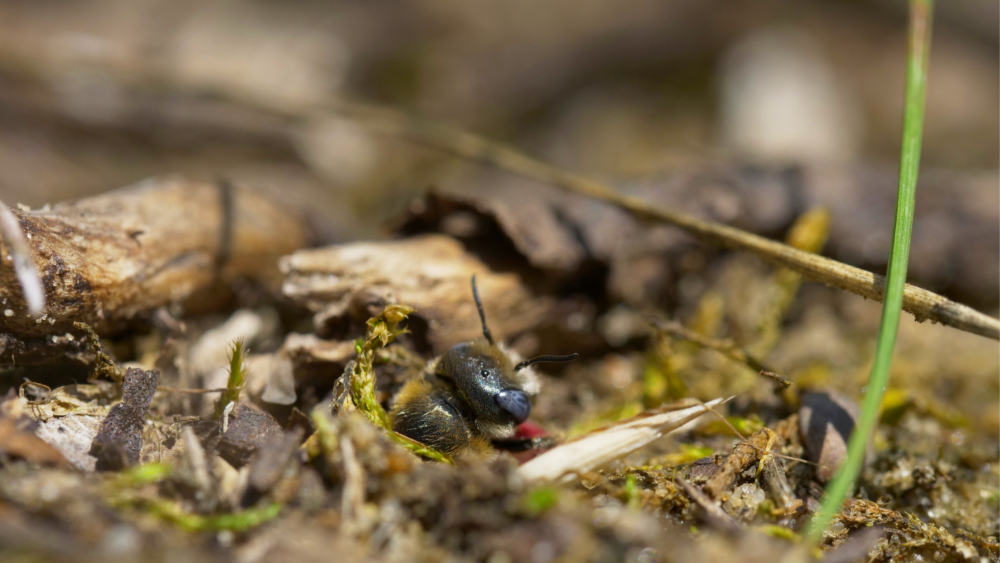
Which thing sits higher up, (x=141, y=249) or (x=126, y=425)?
(x=141, y=249)

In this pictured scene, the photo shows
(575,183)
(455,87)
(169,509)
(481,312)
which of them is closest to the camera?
(169,509)

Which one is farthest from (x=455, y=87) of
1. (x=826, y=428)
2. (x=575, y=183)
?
(x=826, y=428)

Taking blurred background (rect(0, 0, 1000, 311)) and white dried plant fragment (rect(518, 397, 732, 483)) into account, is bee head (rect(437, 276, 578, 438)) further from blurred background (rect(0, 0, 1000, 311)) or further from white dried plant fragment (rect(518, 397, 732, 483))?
blurred background (rect(0, 0, 1000, 311))

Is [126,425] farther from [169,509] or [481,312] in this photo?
[481,312]

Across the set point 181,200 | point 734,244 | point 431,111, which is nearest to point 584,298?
point 734,244

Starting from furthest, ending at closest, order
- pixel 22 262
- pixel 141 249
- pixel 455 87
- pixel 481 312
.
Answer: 1. pixel 455 87
2. pixel 481 312
3. pixel 141 249
4. pixel 22 262

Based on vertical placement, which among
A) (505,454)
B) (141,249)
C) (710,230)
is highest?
(710,230)

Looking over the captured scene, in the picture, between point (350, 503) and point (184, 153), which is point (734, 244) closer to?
point (350, 503)

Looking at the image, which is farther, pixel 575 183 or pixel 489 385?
pixel 575 183
